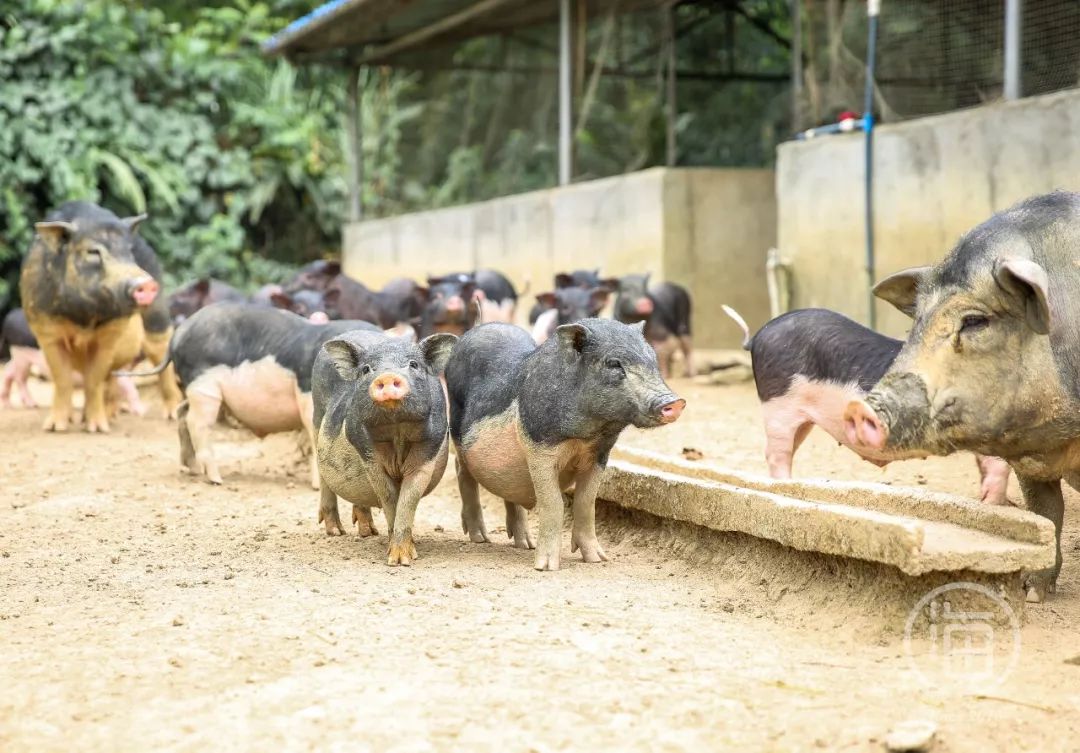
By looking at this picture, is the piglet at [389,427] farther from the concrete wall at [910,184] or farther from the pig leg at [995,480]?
the concrete wall at [910,184]

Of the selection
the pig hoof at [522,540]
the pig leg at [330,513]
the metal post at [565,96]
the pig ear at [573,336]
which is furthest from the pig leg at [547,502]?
the metal post at [565,96]

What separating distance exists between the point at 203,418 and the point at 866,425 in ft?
16.1

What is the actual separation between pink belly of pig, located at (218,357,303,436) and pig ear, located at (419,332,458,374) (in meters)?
2.03

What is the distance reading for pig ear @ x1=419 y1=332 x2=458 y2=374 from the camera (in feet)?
19.0

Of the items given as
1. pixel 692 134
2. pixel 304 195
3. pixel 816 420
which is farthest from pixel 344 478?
pixel 304 195

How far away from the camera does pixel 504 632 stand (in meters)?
4.39

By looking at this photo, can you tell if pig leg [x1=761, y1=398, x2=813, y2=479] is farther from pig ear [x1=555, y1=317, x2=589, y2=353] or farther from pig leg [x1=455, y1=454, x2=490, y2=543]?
pig ear [x1=555, y1=317, x2=589, y2=353]

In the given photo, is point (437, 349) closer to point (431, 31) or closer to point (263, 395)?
point (263, 395)

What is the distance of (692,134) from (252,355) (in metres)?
10.5

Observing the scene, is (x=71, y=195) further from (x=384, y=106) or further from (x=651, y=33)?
(x=651, y=33)

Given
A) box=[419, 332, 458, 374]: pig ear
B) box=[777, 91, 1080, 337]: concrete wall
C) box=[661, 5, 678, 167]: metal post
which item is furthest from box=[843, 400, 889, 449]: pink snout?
box=[661, 5, 678, 167]: metal post

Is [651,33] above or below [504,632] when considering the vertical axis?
above

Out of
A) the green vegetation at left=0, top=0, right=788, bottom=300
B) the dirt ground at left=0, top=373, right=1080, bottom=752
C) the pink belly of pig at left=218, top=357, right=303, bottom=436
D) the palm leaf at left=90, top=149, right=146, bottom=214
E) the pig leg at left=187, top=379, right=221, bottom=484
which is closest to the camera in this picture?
the dirt ground at left=0, top=373, right=1080, bottom=752

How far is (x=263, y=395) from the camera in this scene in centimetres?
782
